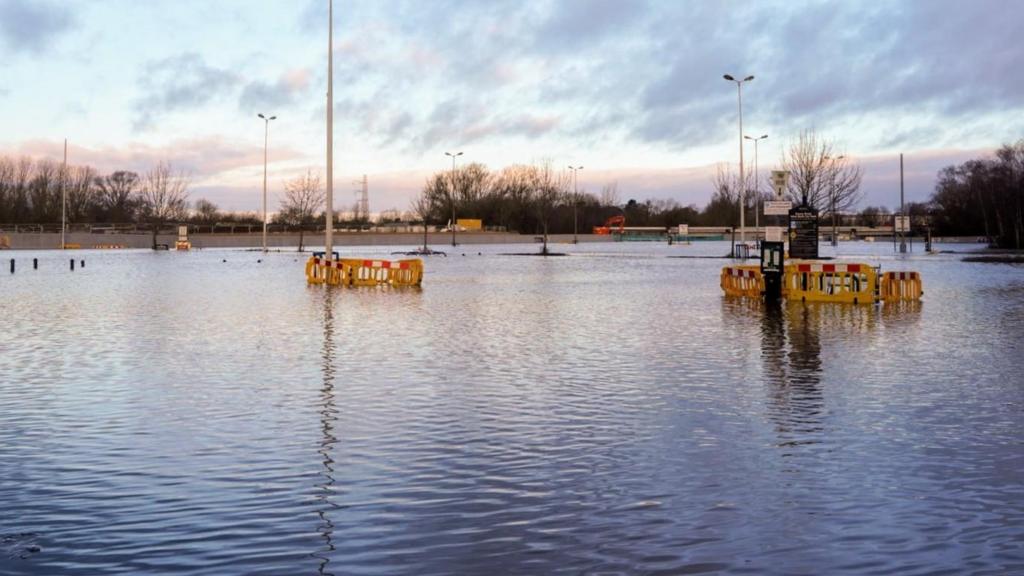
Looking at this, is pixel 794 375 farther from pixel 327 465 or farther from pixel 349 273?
pixel 349 273

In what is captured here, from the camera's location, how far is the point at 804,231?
30859 mm

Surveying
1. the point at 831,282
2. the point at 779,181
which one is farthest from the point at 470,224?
the point at 831,282

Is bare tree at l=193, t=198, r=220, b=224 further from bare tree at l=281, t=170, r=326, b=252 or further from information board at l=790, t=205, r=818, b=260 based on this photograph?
information board at l=790, t=205, r=818, b=260

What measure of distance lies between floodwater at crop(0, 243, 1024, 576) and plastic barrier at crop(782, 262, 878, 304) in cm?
706

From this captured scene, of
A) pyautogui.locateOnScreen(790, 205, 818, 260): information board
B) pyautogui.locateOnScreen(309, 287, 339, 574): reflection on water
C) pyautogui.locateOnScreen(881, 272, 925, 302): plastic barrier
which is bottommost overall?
pyautogui.locateOnScreen(309, 287, 339, 574): reflection on water

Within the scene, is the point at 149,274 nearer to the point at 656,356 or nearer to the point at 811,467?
the point at 656,356

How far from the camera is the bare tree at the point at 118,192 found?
14075 centimetres

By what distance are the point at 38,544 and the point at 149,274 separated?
125 ft

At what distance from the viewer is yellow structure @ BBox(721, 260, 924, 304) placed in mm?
26203

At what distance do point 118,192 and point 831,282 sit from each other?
131145 mm

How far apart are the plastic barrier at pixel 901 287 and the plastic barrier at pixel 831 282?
1.50 feet

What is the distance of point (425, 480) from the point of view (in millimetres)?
7633

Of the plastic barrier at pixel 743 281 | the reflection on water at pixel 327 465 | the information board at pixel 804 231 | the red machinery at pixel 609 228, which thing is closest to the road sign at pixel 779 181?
the information board at pixel 804 231

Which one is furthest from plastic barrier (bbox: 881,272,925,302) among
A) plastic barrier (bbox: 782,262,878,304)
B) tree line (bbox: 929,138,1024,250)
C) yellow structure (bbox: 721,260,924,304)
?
tree line (bbox: 929,138,1024,250)
